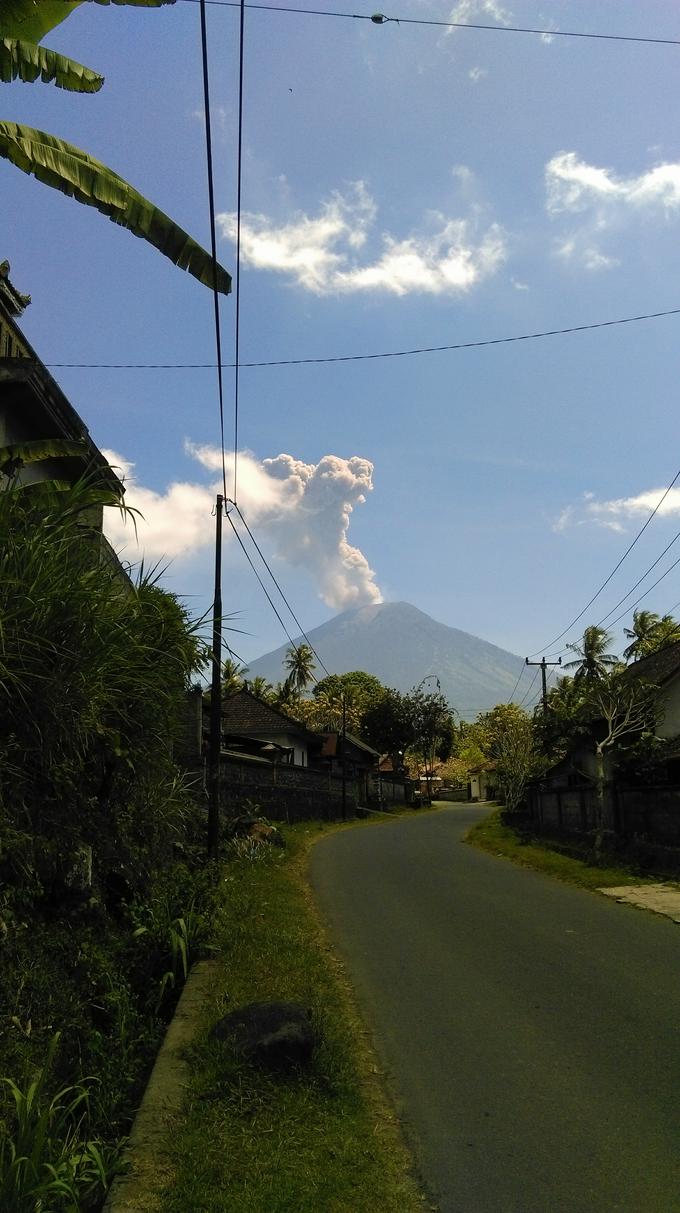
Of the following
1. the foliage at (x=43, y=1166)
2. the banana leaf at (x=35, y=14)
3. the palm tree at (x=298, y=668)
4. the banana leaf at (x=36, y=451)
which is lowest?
the foliage at (x=43, y=1166)

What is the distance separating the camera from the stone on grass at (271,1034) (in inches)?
233

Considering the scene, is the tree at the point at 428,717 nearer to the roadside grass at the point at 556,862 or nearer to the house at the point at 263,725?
the house at the point at 263,725

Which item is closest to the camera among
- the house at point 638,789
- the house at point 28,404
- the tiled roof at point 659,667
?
the house at point 28,404

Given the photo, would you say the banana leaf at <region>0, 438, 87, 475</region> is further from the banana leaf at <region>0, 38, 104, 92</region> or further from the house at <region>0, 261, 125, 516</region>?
the banana leaf at <region>0, 38, 104, 92</region>

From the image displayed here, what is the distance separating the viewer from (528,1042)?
7035mm

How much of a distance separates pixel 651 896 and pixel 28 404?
1372cm

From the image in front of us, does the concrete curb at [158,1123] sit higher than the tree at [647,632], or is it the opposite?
the tree at [647,632]

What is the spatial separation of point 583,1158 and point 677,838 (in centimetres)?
1549

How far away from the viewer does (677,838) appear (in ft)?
62.0

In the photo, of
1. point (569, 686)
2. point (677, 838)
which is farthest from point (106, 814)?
point (569, 686)

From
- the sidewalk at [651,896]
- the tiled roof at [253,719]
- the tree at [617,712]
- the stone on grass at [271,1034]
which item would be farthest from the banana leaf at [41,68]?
the tiled roof at [253,719]

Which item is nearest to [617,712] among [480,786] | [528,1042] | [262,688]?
[528,1042]

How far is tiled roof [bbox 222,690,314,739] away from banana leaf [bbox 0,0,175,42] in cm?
4517

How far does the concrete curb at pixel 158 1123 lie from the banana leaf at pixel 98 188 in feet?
20.0
